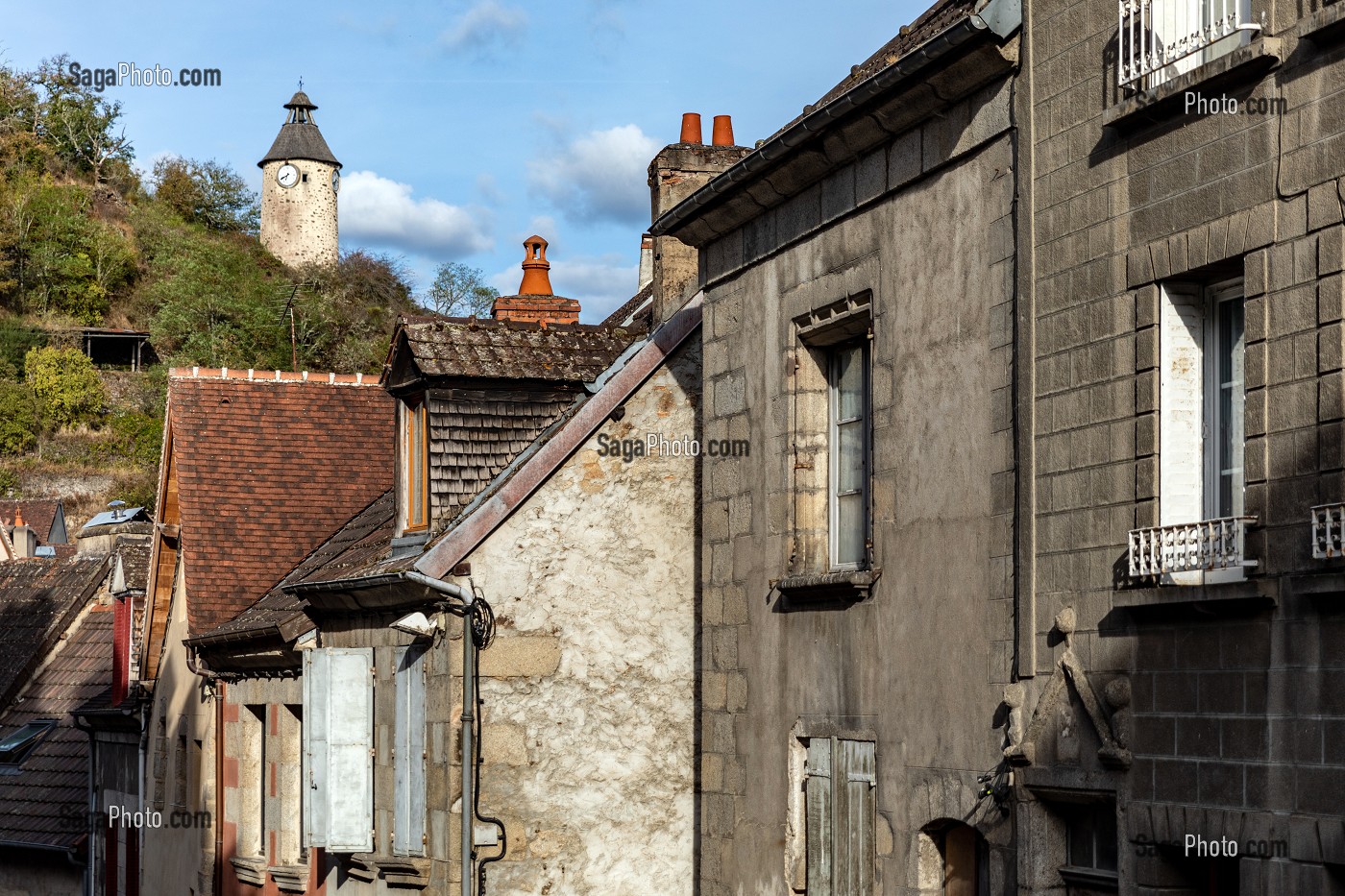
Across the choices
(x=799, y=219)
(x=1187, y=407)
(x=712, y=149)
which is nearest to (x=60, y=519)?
(x=712, y=149)

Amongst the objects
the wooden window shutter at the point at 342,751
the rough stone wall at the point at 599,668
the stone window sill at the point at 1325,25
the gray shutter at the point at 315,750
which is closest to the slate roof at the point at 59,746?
the gray shutter at the point at 315,750

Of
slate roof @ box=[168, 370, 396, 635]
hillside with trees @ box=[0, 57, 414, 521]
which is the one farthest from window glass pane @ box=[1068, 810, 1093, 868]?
hillside with trees @ box=[0, 57, 414, 521]

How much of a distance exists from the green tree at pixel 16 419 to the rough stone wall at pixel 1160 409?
72.0 meters

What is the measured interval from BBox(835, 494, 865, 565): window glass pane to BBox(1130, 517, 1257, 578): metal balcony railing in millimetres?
3039

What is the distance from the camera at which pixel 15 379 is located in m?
78.0

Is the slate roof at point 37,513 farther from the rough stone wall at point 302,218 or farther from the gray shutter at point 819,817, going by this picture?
the gray shutter at point 819,817

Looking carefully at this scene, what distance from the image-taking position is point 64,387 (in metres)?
76.2

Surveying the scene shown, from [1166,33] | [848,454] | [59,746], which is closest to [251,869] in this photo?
[848,454]

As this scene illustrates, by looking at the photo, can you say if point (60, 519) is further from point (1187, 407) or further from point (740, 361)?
point (1187, 407)

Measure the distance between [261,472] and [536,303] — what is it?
10.9 feet

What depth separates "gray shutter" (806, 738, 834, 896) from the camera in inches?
399

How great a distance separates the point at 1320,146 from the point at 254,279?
7695 cm
